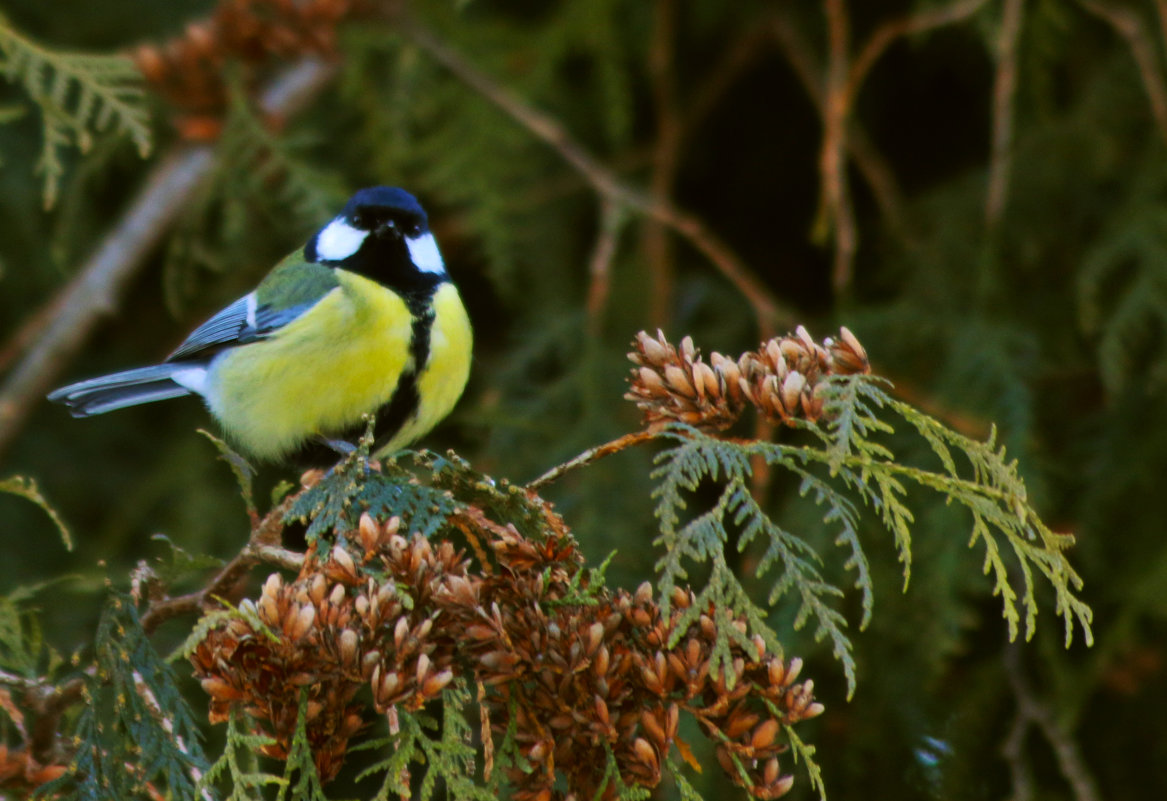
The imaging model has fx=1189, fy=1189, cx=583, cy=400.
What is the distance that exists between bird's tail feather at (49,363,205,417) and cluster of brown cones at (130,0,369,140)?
23.1 inches

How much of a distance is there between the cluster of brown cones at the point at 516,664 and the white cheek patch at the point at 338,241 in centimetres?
129

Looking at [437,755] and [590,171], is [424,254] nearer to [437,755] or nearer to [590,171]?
[590,171]

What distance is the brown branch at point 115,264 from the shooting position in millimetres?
2553

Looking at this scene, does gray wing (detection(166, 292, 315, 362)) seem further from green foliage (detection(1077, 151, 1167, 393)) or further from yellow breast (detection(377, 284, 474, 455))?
green foliage (detection(1077, 151, 1167, 393))

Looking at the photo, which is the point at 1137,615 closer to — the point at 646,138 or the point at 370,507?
the point at 370,507

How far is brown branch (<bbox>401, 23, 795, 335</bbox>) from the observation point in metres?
2.51

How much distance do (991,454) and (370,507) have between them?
0.63 metres

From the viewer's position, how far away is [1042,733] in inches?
92.7

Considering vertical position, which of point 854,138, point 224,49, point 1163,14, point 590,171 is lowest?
point 590,171

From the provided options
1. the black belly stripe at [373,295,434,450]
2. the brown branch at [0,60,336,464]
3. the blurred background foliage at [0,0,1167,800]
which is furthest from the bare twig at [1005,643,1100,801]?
the brown branch at [0,60,336,464]

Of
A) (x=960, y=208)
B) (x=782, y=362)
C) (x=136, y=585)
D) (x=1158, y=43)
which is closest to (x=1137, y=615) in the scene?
(x=960, y=208)

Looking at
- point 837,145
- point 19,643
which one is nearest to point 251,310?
point 19,643

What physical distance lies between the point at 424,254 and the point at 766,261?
1.27 m

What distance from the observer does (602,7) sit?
2.83m
